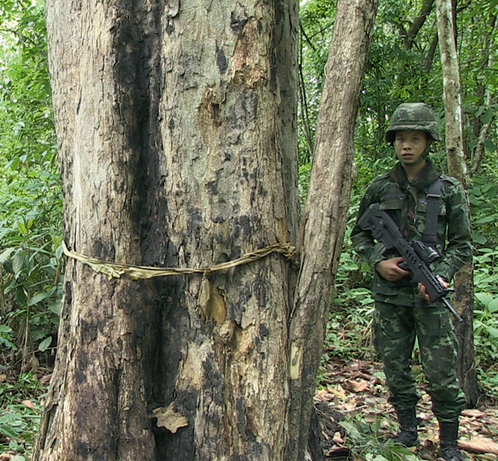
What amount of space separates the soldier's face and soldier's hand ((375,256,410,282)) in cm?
58

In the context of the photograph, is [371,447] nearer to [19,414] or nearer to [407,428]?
[407,428]

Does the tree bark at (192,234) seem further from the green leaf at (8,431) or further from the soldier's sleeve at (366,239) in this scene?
the soldier's sleeve at (366,239)

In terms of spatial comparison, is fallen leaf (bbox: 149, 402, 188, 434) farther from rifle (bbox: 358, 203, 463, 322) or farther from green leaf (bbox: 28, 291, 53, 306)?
green leaf (bbox: 28, 291, 53, 306)

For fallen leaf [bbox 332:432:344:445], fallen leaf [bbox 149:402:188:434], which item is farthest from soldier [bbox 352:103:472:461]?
fallen leaf [bbox 149:402:188:434]

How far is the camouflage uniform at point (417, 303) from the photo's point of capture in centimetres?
295

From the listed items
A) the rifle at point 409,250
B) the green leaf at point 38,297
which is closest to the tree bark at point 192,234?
the rifle at point 409,250

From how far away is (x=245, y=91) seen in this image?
196cm

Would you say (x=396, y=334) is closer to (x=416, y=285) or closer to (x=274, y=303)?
(x=416, y=285)

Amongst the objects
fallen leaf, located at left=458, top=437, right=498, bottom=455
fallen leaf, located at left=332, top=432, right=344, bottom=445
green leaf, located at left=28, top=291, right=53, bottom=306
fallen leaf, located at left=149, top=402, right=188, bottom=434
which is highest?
green leaf, located at left=28, top=291, right=53, bottom=306

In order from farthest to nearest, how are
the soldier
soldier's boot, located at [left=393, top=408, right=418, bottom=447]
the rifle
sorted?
soldier's boot, located at [left=393, top=408, right=418, bottom=447]
the soldier
the rifle

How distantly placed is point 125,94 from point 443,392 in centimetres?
235

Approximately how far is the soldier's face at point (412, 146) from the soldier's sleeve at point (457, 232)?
0.86 ft

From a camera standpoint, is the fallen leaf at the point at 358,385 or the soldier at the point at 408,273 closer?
the soldier at the point at 408,273

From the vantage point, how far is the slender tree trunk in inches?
78.7
